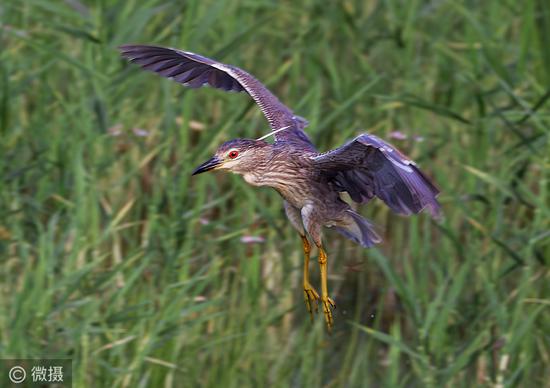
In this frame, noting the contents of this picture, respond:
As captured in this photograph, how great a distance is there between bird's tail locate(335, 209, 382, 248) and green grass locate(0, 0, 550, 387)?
352 millimetres

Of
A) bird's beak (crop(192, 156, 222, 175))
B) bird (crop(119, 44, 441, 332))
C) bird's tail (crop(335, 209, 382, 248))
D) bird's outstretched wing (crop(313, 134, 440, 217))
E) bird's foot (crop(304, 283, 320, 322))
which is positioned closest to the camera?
bird's outstretched wing (crop(313, 134, 440, 217))

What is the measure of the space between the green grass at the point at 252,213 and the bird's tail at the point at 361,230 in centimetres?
35

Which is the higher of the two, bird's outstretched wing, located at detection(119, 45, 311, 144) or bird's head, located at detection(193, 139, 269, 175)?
bird's outstretched wing, located at detection(119, 45, 311, 144)

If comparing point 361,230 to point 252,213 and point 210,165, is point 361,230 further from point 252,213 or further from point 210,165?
point 252,213

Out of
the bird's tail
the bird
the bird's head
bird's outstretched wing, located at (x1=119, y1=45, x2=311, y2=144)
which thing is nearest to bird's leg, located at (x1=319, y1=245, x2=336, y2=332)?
the bird

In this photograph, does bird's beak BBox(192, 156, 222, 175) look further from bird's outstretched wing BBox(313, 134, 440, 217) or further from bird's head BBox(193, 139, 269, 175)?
bird's outstretched wing BBox(313, 134, 440, 217)

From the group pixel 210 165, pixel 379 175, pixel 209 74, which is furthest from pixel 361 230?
pixel 209 74

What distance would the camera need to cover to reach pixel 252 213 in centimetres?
596

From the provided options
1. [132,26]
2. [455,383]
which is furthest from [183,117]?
[455,383]

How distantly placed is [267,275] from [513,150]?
1294 millimetres

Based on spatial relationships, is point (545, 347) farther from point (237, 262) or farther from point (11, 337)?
point (11, 337)

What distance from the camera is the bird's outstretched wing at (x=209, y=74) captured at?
5230mm

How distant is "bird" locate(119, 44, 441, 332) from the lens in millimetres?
4492

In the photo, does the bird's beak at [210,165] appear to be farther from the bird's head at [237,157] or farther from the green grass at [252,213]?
the green grass at [252,213]
